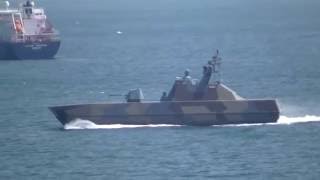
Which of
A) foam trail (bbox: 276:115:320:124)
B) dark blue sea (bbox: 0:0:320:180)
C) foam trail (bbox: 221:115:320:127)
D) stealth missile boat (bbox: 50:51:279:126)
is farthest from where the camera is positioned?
foam trail (bbox: 276:115:320:124)

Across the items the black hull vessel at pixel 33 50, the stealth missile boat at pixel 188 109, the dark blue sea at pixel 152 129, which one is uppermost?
the stealth missile boat at pixel 188 109

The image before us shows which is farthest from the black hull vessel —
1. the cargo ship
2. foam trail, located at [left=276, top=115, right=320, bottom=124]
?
foam trail, located at [left=276, top=115, right=320, bottom=124]

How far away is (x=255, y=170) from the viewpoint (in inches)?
2456

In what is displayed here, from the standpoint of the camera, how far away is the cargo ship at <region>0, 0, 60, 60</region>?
135000mm

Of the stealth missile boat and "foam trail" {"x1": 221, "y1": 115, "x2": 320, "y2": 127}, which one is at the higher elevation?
the stealth missile boat

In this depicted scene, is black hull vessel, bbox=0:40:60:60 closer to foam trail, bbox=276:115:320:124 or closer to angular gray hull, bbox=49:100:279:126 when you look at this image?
foam trail, bbox=276:115:320:124

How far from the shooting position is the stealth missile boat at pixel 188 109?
72.5m

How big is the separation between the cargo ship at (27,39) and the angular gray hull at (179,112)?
6194 centimetres

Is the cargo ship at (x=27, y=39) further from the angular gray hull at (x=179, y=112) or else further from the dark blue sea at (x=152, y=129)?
the angular gray hull at (x=179, y=112)

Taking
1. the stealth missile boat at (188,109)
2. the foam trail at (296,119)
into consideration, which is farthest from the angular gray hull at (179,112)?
the foam trail at (296,119)

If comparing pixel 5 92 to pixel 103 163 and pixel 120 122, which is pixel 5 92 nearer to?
pixel 120 122

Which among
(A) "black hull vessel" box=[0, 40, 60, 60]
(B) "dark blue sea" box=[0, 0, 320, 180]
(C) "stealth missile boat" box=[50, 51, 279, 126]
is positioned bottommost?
(A) "black hull vessel" box=[0, 40, 60, 60]

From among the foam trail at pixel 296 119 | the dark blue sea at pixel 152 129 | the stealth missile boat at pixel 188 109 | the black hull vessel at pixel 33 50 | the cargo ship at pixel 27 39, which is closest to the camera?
the dark blue sea at pixel 152 129

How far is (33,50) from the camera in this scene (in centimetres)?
13462
